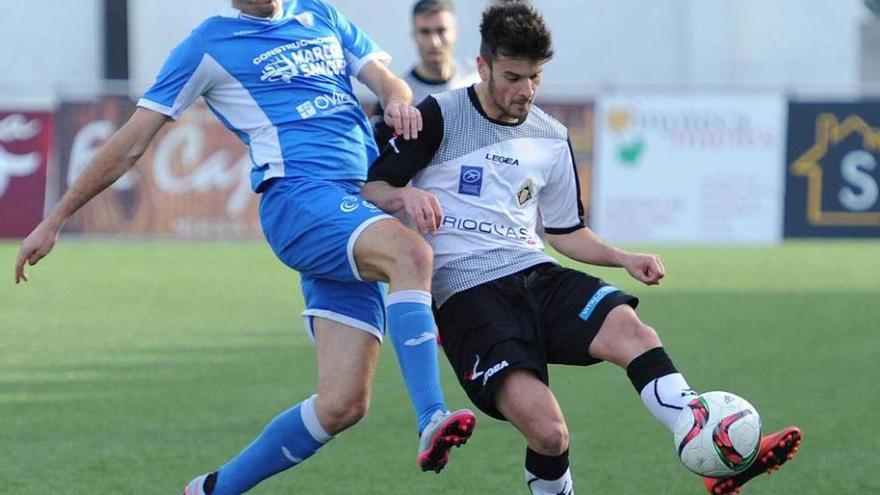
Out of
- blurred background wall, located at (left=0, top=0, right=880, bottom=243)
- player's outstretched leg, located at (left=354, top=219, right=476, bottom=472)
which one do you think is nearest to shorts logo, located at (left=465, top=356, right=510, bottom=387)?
player's outstretched leg, located at (left=354, top=219, right=476, bottom=472)

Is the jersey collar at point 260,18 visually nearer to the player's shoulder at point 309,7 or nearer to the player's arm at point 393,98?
the player's shoulder at point 309,7

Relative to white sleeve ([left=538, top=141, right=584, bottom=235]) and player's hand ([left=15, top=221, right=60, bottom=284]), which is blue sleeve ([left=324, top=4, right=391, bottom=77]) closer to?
white sleeve ([left=538, top=141, right=584, bottom=235])

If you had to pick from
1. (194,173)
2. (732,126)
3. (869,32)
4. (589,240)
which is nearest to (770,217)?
(732,126)

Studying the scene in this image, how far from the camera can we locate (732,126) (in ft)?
58.3

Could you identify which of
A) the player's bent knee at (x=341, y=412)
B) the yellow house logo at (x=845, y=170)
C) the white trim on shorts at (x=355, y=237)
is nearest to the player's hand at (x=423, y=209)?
the white trim on shorts at (x=355, y=237)

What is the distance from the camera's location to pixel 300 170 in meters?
5.43

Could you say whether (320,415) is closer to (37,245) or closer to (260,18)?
(37,245)

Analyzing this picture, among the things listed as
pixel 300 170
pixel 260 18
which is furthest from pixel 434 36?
pixel 300 170

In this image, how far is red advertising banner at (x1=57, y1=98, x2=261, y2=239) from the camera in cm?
1794

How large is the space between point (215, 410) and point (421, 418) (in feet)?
10.5

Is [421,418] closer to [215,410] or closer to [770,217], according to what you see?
[215,410]

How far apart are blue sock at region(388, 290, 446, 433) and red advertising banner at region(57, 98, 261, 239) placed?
13.0m

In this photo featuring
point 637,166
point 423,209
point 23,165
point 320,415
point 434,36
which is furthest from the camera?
point 23,165

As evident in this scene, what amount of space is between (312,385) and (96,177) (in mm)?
3395
